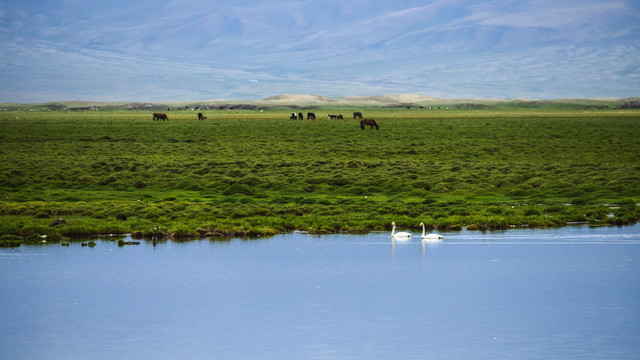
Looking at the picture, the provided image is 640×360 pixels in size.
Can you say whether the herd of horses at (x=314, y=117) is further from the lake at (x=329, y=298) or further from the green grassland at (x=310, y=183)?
the lake at (x=329, y=298)

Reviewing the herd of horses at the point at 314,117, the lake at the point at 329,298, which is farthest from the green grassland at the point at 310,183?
the herd of horses at the point at 314,117

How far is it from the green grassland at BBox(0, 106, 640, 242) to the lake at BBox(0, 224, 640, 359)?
260 centimetres

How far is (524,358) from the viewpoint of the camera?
1579cm

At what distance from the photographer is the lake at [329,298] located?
16703 millimetres

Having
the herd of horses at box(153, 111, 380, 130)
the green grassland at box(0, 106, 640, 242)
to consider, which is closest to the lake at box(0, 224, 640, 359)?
the green grassland at box(0, 106, 640, 242)

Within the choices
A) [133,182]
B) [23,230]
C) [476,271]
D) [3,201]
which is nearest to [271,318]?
[476,271]

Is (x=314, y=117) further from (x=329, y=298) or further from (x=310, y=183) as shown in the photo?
(x=329, y=298)

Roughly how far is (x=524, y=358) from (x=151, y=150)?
54954 mm

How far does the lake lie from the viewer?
16.7m

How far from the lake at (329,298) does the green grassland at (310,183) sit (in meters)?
2.60

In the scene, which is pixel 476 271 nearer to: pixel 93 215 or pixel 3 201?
pixel 93 215

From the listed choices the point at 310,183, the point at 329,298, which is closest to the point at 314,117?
the point at 310,183

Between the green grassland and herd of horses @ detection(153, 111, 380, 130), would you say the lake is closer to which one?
the green grassland

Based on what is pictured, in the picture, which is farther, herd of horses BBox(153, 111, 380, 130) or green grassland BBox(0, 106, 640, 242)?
herd of horses BBox(153, 111, 380, 130)
